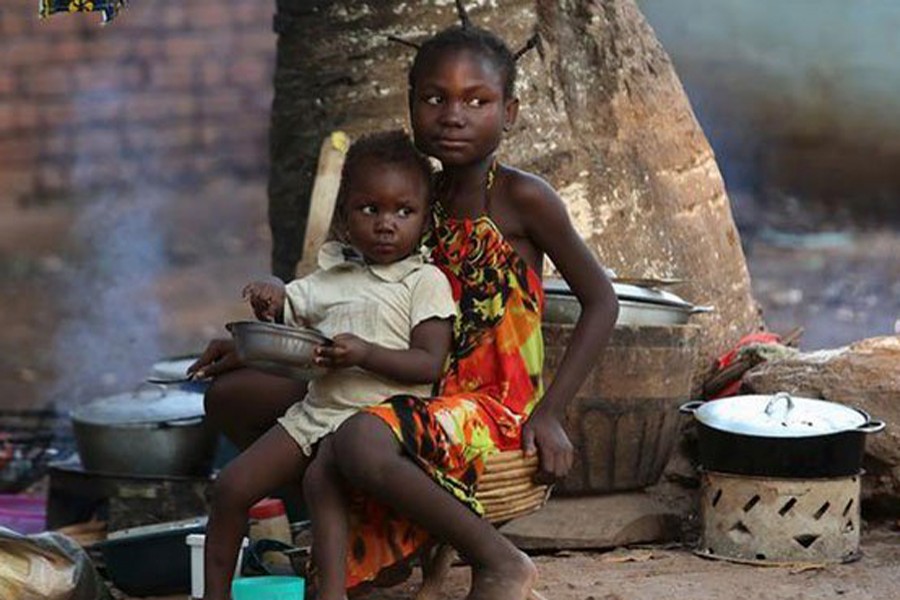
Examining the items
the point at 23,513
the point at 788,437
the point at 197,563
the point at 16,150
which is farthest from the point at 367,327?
the point at 16,150

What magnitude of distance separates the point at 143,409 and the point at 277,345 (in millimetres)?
2245

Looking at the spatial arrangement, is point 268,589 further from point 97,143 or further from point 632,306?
point 97,143

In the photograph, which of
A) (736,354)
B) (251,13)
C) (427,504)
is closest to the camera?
(427,504)

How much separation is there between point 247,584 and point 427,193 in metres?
1.02

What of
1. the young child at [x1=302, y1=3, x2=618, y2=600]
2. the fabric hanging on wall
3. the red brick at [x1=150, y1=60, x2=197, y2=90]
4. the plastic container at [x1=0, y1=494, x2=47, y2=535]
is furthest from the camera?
the red brick at [x1=150, y1=60, x2=197, y2=90]

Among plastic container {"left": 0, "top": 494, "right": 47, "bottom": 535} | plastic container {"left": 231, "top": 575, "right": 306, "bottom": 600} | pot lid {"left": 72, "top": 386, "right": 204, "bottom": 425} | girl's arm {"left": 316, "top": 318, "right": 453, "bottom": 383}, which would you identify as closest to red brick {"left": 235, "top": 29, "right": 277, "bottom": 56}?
plastic container {"left": 0, "top": 494, "right": 47, "bottom": 535}

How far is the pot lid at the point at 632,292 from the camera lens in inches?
211

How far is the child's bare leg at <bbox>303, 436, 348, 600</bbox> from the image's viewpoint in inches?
164

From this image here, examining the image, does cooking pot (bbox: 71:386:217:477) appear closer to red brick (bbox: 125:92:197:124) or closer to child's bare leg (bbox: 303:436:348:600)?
child's bare leg (bbox: 303:436:348:600)

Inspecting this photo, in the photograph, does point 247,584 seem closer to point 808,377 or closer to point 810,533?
point 810,533

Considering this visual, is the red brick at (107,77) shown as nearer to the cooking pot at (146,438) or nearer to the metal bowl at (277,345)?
the cooking pot at (146,438)

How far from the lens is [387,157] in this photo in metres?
4.38

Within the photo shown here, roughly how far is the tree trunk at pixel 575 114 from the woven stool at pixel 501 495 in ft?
6.86

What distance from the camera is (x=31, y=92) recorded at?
10688 mm
